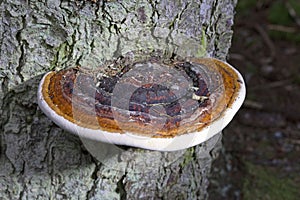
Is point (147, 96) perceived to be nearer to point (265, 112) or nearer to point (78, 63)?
point (78, 63)

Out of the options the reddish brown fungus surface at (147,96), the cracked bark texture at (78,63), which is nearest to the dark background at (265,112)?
the cracked bark texture at (78,63)

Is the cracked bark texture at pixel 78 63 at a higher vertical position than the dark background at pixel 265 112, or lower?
higher

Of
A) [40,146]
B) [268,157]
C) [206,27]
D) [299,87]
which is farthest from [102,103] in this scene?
[299,87]

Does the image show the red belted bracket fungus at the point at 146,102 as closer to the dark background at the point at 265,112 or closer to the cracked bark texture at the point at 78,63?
the cracked bark texture at the point at 78,63

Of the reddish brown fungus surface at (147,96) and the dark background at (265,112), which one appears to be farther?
the dark background at (265,112)

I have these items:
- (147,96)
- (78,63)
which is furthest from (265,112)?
(147,96)

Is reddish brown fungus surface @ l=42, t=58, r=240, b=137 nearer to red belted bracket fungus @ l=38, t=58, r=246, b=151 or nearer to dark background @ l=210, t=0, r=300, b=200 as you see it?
red belted bracket fungus @ l=38, t=58, r=246, b=151

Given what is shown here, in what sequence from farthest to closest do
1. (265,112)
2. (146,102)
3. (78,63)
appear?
1. (265,112)
2. (78,63)
3. (146,102)

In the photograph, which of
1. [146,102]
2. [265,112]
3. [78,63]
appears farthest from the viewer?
[265,112]
